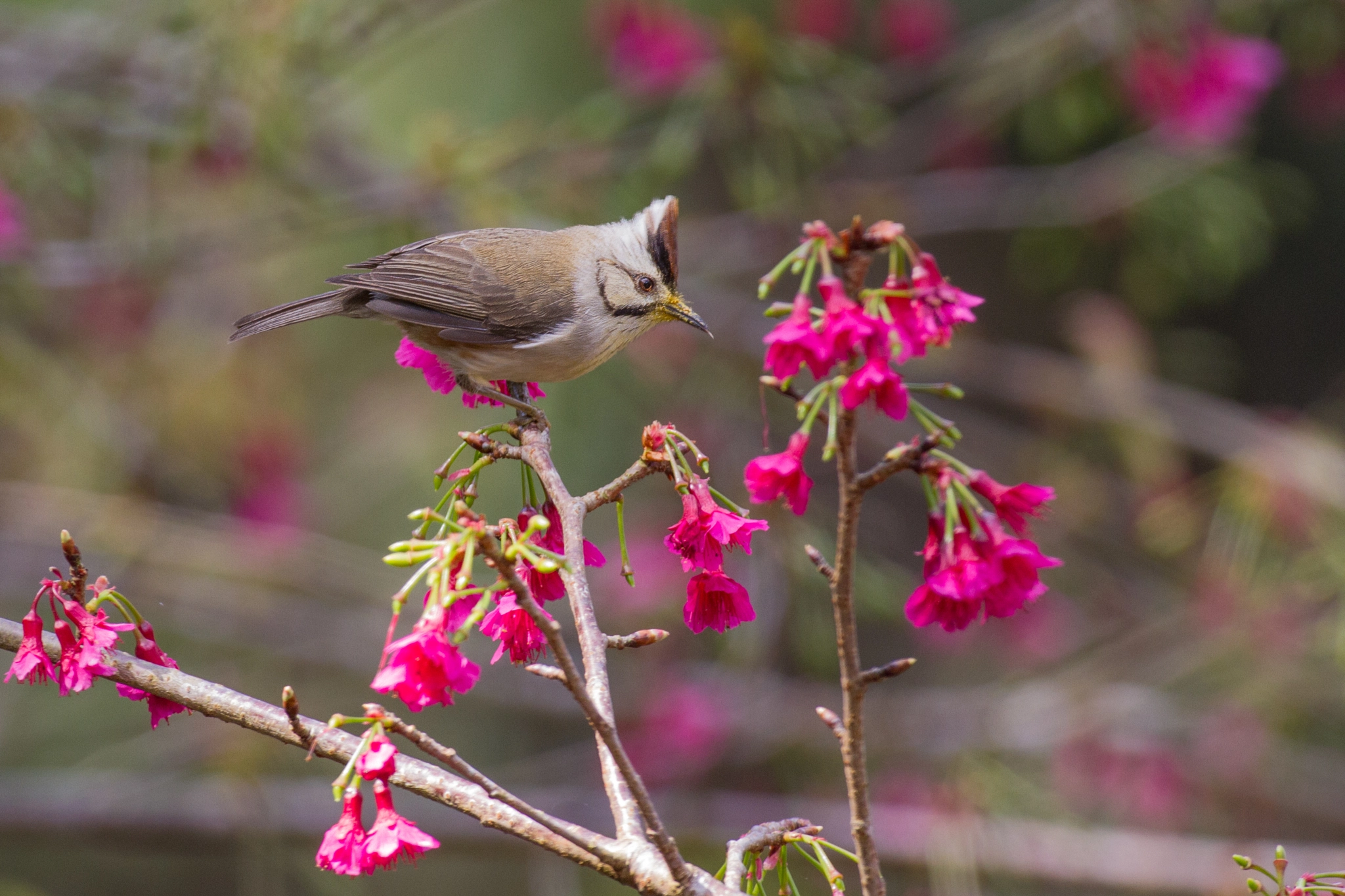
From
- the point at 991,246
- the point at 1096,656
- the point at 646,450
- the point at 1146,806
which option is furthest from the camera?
the point at 991,246

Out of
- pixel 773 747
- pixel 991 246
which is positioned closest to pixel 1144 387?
pixel 991 246

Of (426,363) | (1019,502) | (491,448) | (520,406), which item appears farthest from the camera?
(426,363)

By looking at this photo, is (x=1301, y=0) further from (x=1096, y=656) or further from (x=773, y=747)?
(x=773, y=747)

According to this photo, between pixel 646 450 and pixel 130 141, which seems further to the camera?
pixel 130 141

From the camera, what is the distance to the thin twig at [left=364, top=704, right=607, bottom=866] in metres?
1.29

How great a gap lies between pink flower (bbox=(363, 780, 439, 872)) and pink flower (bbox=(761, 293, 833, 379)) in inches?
27.0

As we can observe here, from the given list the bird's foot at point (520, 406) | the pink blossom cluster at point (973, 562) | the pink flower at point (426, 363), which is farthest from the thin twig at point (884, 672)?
the pink flower at point (426, 363)

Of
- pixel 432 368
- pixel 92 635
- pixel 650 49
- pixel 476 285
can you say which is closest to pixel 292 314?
pixel 476 285

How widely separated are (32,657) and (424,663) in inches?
23.6

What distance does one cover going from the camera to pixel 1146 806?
5.25m

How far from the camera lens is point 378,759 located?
1365mm

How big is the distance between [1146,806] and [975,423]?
1.92m

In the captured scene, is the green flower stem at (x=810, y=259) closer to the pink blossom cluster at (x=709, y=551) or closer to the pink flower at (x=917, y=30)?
the pink blossom cluster at (x=709, y=551)

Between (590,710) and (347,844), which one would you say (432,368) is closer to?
(347,844)
